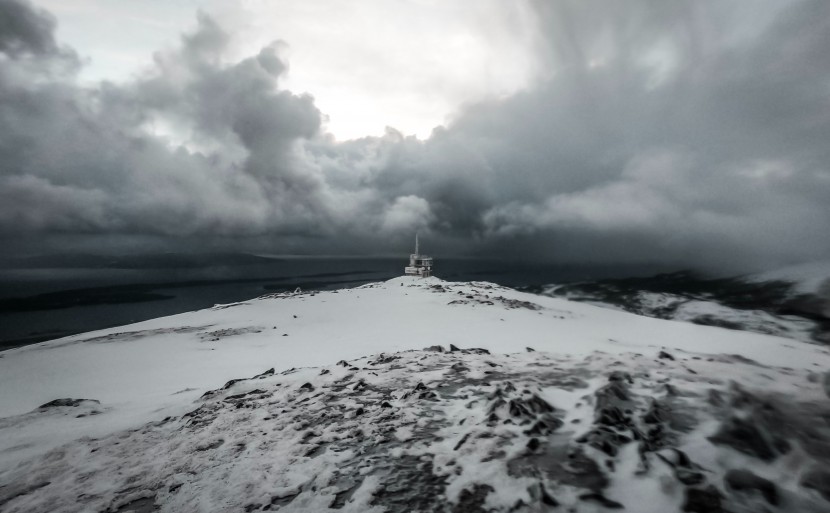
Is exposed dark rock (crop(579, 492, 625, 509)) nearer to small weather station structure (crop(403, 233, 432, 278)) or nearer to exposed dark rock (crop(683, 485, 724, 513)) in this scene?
exposed dark rock (crop(683, 485, 724, 513))

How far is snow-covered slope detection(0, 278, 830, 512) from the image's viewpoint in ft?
13.8

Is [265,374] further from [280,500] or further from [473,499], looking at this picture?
[473,499]

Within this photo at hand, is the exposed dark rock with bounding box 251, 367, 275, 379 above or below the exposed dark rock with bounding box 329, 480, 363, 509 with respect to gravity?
below

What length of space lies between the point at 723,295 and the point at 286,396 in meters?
20.9

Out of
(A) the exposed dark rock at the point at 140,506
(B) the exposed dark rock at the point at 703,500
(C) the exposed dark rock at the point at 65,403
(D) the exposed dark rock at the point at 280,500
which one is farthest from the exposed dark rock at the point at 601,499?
(C) the exposed dark rock at the point at 65,403

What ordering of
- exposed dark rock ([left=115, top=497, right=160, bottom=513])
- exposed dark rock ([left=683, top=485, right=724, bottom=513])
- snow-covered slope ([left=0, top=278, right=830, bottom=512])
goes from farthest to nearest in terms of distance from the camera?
exposed dark rock ([left=115, top=497, right=160, bottom=513]) → snow-covered slope ([left=0, top=278, right=830, bottom=512]) → exposed dark rock ([left=683, top=485, right=724, bottom=513])

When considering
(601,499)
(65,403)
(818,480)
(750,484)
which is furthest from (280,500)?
(65,403)

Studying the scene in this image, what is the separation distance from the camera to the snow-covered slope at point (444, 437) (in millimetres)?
4219

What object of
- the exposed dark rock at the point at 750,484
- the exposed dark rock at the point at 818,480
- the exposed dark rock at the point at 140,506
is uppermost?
the exposed dark rock at the point at 818,480

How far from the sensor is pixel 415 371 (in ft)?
31.4

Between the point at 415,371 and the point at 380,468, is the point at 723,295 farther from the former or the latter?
the point at 380,468

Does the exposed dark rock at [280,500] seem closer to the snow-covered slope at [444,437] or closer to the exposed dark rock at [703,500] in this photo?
the snow-covered slope at [444,437]

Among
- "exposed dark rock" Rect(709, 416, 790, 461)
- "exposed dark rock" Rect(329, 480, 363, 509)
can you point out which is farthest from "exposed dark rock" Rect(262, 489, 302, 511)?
"exposed dark rock" Rect(709, 416, 790, 461)

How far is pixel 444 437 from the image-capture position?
5773mm
